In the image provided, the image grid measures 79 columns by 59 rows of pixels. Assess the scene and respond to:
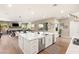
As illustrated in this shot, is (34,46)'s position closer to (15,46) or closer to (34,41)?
(34,41)

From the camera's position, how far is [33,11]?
60.6 inches

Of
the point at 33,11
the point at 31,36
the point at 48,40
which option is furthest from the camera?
the point at 48,40

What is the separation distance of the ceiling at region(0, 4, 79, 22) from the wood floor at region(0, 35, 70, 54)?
342 millimetres

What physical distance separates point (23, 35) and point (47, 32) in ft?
1.42

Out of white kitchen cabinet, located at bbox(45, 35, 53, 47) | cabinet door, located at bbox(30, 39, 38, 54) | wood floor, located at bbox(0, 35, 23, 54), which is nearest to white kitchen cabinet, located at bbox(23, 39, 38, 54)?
cabinet door, located at bbox(30, 39, 38, 54)

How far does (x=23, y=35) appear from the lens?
1.66 metres

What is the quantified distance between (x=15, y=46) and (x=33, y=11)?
25.8 inches

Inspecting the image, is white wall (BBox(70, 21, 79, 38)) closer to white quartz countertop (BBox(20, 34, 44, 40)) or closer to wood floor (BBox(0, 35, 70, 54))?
wood floor (BBox(0, 35, 70, 54))

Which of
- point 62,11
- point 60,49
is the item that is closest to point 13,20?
point 62,11

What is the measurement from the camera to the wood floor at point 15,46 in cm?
153

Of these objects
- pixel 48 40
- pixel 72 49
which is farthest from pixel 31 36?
pixel 72 49

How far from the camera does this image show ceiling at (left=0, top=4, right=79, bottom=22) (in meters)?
1.48

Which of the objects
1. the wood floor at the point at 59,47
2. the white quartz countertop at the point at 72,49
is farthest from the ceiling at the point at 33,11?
the white quartz countertop at the point at 72,49
